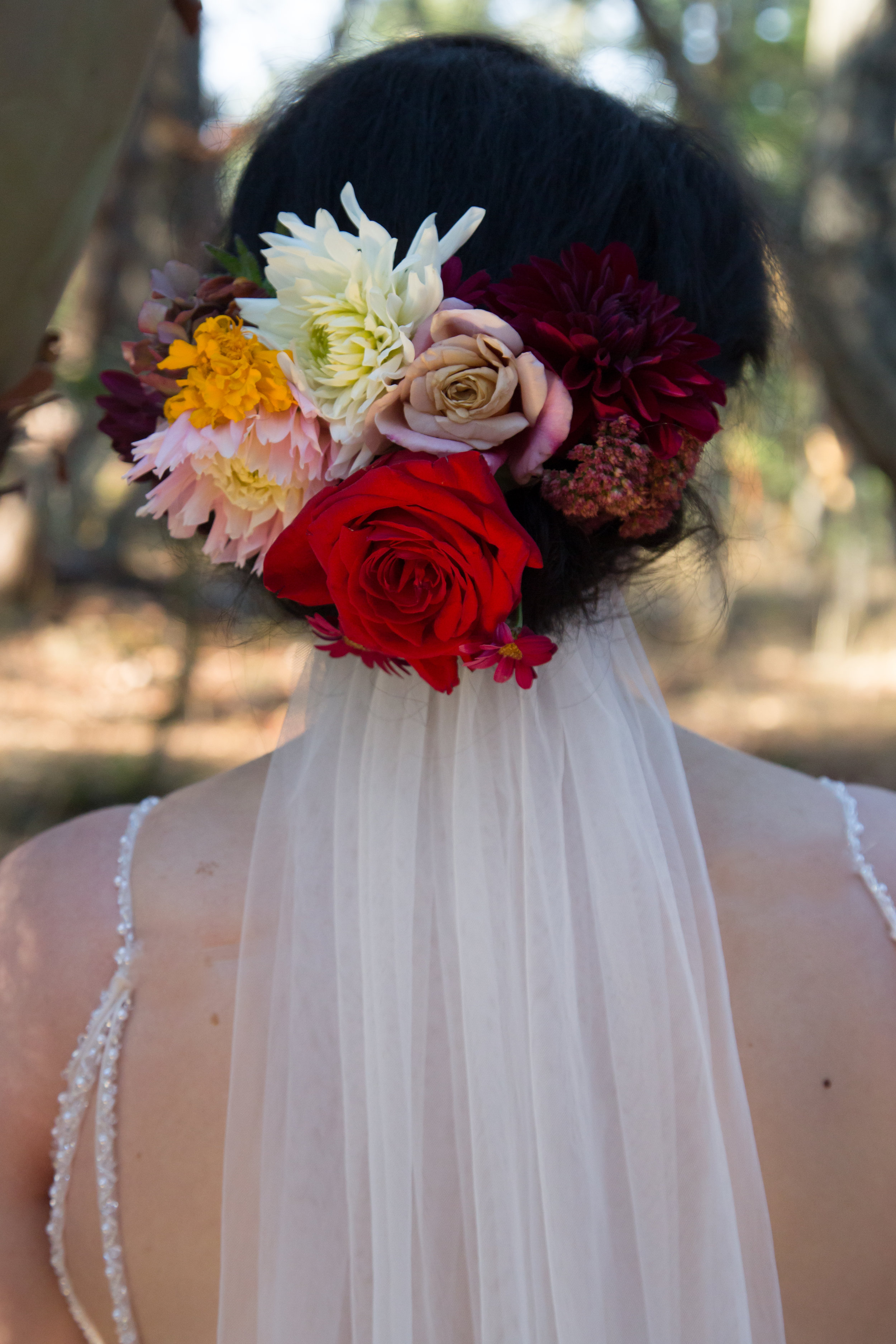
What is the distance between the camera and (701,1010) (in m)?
0.88

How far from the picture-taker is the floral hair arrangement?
0.77 meters

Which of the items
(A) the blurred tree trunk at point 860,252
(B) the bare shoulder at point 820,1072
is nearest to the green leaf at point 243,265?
(B) the bare shoulder at point 820,1072

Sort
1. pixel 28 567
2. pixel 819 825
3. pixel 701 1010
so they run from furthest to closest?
1. pixel 28 567
2. pixel 819 825
3. pixel 701 1010

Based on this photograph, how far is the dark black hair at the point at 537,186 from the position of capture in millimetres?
903

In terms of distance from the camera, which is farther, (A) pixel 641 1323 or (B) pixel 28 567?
(B) pixel 28 567

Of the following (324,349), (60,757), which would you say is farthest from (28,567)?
(324,349)

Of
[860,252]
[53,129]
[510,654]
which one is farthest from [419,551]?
[860,252]

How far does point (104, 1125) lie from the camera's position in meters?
0.93

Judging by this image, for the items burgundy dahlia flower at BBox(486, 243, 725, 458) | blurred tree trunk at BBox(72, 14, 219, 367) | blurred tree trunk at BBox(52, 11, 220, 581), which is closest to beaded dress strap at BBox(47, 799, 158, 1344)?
burgundy dahlia flower at BBox(486, 243, 725, 458)

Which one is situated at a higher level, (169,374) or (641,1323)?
(169,374)

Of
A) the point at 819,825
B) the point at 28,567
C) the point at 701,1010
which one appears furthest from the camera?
the point at 28,567

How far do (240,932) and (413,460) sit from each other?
0.48 meters

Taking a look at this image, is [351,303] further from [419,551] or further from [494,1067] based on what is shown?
[494,1067]

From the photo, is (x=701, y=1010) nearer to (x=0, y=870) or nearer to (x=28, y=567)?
(x=0, y=870)
